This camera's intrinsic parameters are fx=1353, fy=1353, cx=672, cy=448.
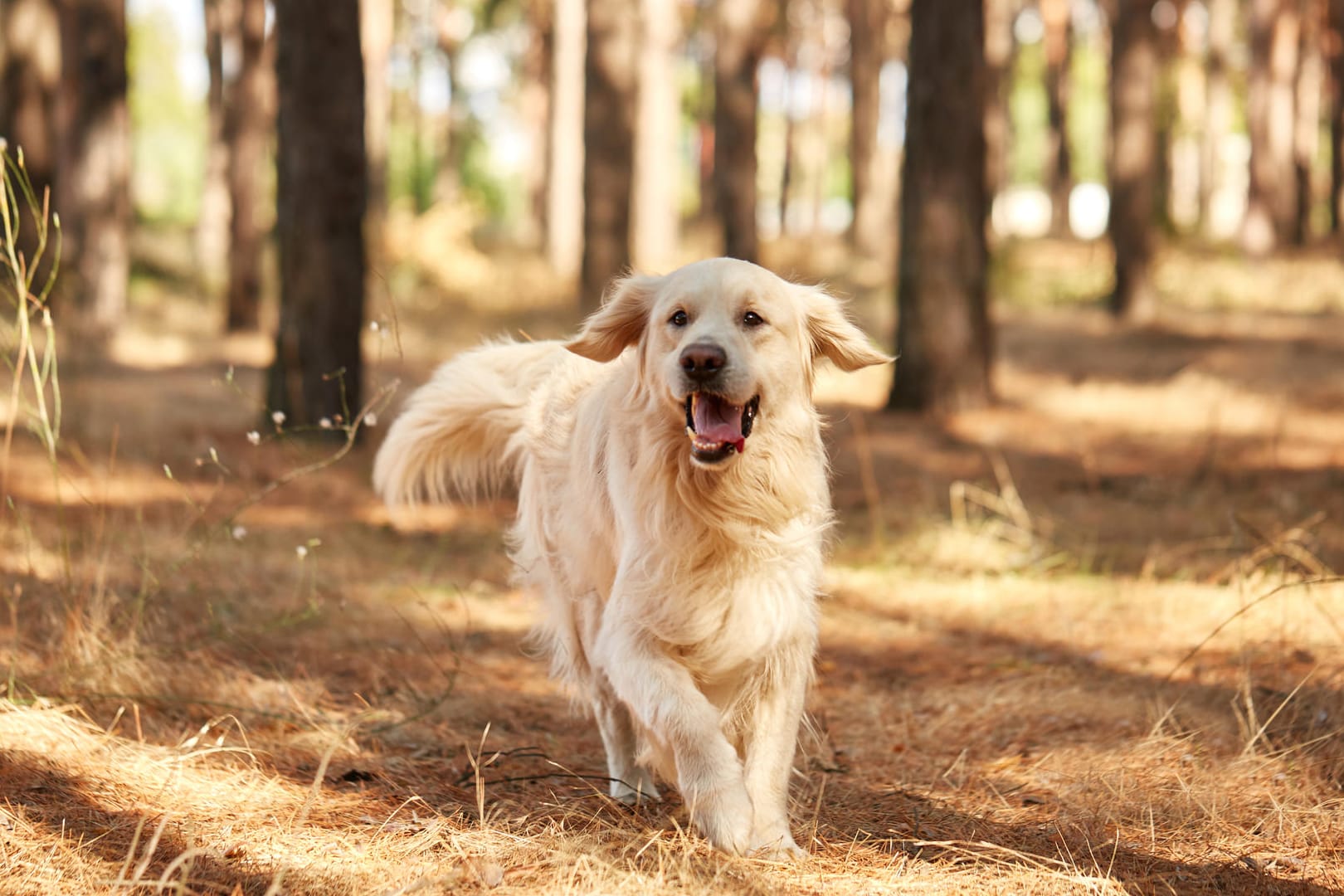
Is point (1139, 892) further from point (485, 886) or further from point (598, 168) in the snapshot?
point (598, 168)

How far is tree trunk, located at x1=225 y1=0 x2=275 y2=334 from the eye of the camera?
1656cm

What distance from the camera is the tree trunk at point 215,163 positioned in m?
22.1

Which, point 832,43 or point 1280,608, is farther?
point 832,43

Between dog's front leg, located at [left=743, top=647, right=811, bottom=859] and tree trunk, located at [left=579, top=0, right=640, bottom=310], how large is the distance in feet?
39.6

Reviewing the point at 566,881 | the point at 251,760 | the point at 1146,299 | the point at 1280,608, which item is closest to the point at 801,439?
the point at 566,881

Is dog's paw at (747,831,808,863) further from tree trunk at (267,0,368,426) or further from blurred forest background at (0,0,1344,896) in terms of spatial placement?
tree trunk at (267,0,368,426)

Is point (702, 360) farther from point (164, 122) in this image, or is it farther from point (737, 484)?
point (164, 122)

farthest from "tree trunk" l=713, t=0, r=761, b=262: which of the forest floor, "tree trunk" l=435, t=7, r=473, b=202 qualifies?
"tree trunk" l=435, t=7, r=473, b=202

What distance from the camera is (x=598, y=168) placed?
15.6m

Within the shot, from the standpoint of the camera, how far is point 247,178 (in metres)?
16.8

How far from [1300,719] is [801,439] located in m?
1.99

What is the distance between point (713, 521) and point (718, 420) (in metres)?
0.28

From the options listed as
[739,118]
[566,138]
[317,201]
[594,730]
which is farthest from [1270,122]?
[594,730]

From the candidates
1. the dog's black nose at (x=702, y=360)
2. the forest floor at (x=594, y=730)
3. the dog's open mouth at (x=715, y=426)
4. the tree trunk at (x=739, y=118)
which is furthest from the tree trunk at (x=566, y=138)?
the dog's black nose at (x=702, y=360)
